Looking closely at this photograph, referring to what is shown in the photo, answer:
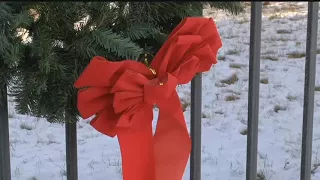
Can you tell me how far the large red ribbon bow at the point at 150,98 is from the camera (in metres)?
1.01

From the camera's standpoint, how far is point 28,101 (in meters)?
1.14

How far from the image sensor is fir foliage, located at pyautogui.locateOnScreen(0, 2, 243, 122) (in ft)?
3.48

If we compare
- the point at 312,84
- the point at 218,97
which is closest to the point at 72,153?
the point at 312,84

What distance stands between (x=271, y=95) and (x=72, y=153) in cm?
230

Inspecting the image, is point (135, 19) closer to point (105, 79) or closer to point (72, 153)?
point (105, 79)

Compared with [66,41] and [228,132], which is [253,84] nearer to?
[66,41]

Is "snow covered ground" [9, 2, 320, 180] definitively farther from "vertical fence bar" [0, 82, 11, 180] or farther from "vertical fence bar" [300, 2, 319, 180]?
"vertical fence bar" [0, 82, 11, 180]

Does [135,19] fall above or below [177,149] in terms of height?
above

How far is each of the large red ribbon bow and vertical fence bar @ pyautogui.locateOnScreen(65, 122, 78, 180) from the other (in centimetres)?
25

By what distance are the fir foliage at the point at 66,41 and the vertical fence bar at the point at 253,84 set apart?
0.16m

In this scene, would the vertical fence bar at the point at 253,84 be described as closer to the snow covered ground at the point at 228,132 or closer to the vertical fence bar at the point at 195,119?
the vertical fence bar at the point at 195,119

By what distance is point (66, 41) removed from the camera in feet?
3.65

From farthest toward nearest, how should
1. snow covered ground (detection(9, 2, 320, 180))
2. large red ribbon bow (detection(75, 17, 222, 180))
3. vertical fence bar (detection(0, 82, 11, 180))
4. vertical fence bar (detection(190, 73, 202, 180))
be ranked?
1. snow covered ground (detection(9, 2, 320, 180))
2. vertical fence bar (detection(190, 73, 202, 180))
3. vertical fence bar (detection(0, 82, 11, 180))
4. large red ribbon bow (detection(75, 17, 222, 180))

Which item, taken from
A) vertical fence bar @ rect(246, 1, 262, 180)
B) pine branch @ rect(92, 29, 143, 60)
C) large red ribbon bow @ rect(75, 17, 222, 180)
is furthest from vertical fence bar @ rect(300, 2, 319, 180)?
pine branch @ rect(92, 29, 143, 60)
